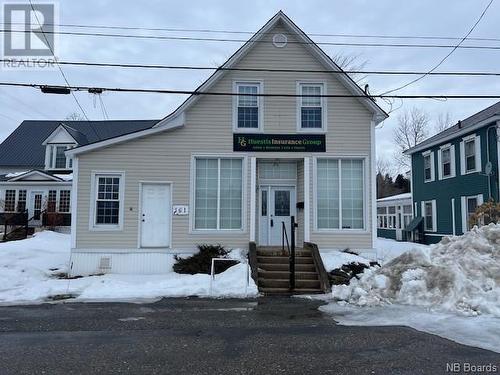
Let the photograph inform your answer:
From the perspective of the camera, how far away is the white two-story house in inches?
601

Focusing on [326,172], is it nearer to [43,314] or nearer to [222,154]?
[222,154]

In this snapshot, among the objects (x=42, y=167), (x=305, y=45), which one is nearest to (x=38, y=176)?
(x=42, y=167)

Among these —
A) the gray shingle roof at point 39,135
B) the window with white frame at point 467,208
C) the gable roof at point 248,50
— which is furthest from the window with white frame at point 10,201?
the window with white frame at point 467,208

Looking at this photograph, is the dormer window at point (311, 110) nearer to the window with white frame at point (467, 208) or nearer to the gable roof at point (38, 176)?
the window with white frame at point (467, 208)

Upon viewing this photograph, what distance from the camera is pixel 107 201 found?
606 inches

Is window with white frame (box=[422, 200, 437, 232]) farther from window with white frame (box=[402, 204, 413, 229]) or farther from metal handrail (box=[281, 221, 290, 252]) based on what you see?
metal handrail (box=[281, 221, 290, 252])

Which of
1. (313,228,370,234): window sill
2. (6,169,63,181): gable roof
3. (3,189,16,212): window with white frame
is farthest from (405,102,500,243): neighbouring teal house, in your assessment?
(3,189,16,212): window with white frame

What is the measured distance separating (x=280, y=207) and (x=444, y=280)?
731cm

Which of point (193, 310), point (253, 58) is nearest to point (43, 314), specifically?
point (193, 310)

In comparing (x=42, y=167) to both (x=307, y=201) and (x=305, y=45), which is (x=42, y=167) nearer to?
(x=305, y=45)

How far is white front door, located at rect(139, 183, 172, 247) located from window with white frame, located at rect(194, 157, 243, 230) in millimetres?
1005

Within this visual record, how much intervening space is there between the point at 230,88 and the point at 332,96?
3.71 meters

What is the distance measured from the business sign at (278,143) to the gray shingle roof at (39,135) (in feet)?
69.3

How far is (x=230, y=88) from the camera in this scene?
16031 millimetres
